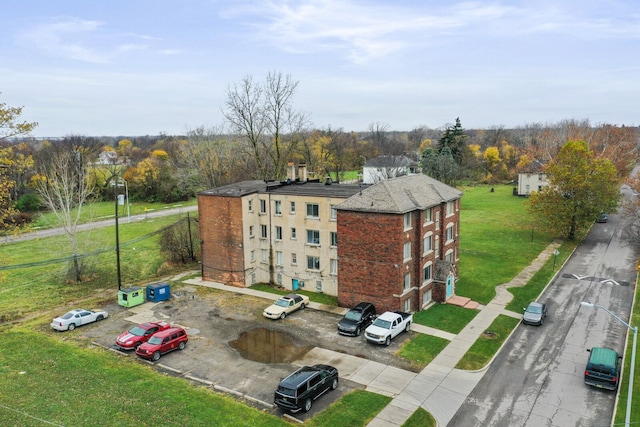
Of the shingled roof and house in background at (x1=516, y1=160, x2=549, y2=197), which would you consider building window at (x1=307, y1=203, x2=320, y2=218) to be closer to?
the shingled roof

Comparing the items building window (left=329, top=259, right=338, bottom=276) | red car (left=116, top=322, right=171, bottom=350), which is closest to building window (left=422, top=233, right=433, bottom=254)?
building window (left=329, top=259, right=338, bottom=276)

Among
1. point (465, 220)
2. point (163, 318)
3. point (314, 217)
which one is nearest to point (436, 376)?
point (314, 217)

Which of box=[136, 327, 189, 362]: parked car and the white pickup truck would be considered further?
the white pickup truck

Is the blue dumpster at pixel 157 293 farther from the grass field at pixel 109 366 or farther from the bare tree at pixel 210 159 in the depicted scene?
the bare tree at pixel 210 159

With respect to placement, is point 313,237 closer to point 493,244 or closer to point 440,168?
point 493,244

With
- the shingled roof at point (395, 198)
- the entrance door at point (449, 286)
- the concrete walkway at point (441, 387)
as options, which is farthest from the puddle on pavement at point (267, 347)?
the entrance door at point (449, 286)
